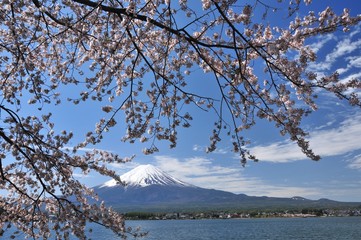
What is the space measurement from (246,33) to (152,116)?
4.99 ft

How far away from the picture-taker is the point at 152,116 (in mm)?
5055

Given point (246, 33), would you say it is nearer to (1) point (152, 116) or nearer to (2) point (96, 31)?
(1) point (152, 116)

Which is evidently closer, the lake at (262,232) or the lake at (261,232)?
the lake at (261,232)

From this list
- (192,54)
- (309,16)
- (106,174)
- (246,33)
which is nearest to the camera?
(309,16)

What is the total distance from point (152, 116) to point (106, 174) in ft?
5.92

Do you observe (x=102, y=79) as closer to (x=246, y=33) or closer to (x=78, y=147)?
(x=78, y=147)

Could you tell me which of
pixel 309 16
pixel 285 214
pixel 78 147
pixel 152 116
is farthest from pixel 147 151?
pixel 285 214

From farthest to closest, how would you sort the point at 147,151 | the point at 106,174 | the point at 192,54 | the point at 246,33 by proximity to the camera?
the point at 106,174, the point at 192,54, the point at 147,151, the point at 246,33

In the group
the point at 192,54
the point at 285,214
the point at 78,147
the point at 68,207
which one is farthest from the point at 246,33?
the point at 285,214

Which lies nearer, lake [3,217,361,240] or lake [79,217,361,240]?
lake [3,217,361,240]

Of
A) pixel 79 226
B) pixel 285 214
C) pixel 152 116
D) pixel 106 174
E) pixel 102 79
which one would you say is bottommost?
pixel 79 226

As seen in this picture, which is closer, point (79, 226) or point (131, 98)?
point (131, 98)

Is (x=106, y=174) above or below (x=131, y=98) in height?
below

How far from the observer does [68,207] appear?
19.3ft
